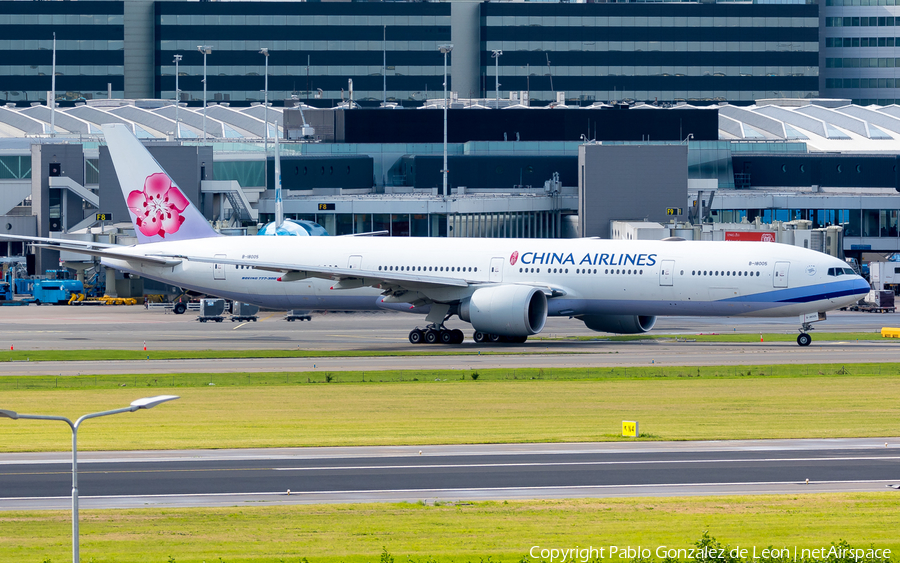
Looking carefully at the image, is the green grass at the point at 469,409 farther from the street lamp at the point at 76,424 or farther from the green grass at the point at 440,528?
the street lamp at the point at 76,424

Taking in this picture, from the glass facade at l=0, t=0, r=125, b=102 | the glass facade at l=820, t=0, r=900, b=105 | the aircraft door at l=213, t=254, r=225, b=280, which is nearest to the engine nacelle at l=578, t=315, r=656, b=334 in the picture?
the aircraft door at l=213, t=254, r=225, b=280

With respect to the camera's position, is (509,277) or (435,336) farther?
(435,336)

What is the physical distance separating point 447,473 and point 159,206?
40.2 metres

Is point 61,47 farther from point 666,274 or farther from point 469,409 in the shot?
point 469,409

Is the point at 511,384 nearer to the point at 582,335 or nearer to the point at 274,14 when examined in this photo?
the point at 582,335

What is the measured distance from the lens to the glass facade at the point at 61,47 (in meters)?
176

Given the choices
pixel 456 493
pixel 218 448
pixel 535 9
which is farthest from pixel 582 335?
pixel 535 9

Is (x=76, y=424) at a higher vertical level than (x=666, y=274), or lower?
lower

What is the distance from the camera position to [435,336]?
→ 2328 inches

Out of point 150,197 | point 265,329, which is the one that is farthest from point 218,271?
point 265,329

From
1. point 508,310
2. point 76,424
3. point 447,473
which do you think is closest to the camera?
point 76,424

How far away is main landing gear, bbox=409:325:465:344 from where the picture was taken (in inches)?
2318

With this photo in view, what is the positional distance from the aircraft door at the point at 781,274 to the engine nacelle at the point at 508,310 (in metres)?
10.2

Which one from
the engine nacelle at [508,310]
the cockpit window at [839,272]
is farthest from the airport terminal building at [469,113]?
the cockpit window at [839,272]
